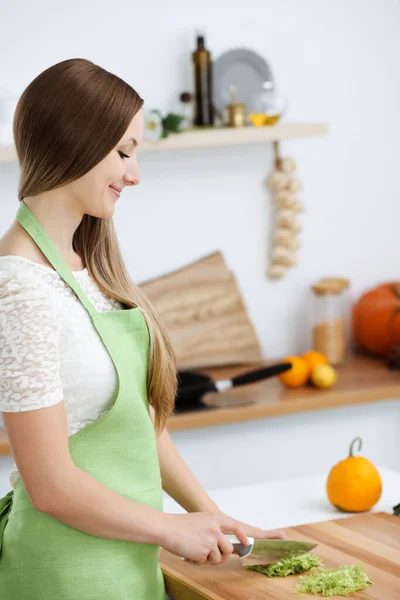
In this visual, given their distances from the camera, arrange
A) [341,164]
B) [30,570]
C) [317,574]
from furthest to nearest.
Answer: [341,164]
[317,574]
[30,570]

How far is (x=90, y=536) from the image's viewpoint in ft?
4.20

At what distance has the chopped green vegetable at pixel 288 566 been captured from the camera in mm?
1429

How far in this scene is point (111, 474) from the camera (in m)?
1.31

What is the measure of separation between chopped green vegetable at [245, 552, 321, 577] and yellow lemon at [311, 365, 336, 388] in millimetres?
1425

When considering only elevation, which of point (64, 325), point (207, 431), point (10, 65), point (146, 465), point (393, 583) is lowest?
point (207, 431)

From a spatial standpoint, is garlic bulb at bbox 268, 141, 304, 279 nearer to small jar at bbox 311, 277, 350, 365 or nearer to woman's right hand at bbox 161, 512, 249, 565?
small jar at bbox 311, 277, 350, 365

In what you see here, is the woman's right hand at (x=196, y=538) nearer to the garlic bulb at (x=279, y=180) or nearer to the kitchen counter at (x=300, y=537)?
the kitchen counter at (x=300, y=537)

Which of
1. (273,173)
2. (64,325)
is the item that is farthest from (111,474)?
(273,173)

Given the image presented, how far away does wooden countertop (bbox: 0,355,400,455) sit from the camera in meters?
2.66

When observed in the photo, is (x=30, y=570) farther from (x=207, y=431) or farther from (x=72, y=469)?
(x=207, y=431)

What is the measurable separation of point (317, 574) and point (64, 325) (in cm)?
A: 52

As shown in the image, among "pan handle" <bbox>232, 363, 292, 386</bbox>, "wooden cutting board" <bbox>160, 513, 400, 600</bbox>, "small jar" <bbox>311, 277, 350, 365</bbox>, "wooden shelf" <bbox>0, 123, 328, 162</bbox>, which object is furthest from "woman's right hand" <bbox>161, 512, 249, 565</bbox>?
"small jar" <bbox>311, 277, 350, 365</bbox>

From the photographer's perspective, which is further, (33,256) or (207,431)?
(207,431)

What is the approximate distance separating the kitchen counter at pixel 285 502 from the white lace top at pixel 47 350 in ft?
1.77
